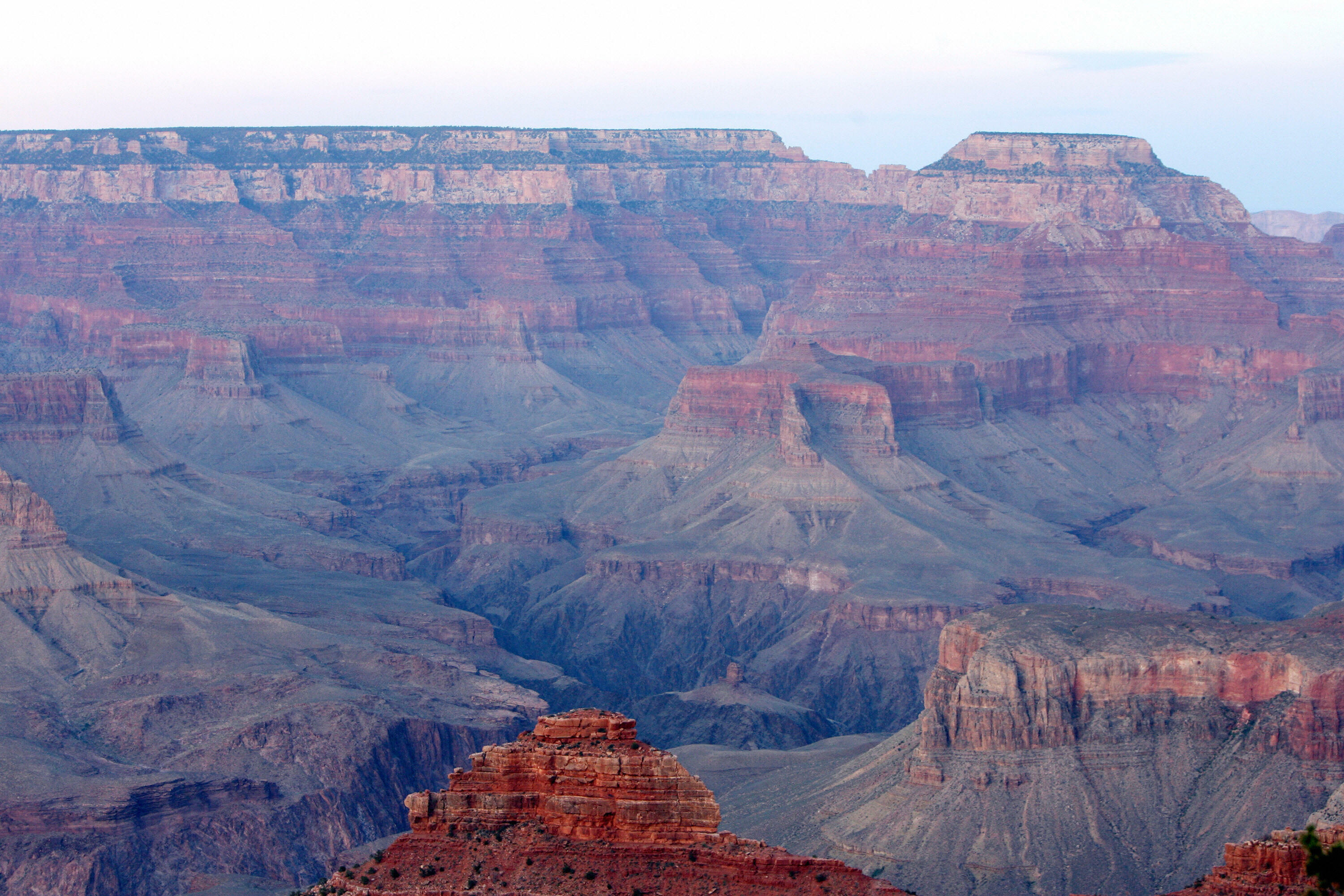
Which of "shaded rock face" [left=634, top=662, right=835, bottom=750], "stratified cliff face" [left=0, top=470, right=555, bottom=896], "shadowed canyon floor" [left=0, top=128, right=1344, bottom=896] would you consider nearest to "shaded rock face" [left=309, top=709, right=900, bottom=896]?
"shadowed canyon floor" [left=0, top=128, right=1344, bottom=896]

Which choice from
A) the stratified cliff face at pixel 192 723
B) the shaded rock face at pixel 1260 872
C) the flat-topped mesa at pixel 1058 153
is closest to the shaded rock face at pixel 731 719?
the stratified cliff face at pixel 192 723

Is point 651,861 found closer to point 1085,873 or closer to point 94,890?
point 1085,873

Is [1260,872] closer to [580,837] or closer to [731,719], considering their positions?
[580,837]

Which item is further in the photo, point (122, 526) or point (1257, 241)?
point (1257, 241)

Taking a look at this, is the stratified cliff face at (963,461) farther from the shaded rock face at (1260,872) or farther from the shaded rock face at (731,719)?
the shaded rock face at (1260,872)

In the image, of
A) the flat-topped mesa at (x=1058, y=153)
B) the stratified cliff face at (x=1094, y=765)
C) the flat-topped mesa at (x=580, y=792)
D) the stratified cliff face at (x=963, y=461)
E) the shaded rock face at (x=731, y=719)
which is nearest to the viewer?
the flat-topped mesa at (x=580, y=792)

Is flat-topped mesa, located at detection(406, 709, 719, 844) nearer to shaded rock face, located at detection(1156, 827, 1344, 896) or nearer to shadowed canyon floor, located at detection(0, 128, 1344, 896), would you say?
shaded rock face, located at detection(1156, 827, 1344, 896)

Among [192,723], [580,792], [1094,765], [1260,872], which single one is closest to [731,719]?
[192,723]

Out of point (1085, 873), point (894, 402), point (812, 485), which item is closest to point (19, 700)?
point (1085, 873)
